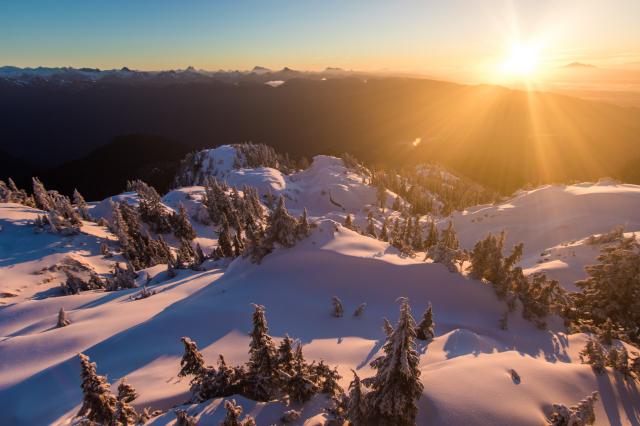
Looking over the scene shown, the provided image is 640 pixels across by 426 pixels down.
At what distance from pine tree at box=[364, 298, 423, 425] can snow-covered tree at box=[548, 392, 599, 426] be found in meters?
5.07

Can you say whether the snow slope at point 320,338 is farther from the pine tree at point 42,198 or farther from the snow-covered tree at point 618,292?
the pine tree at point 42,198

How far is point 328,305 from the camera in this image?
81.1 feet

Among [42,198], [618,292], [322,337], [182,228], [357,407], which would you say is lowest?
[182,228]

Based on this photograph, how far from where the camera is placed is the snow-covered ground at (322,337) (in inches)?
502

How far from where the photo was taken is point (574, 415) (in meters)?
10.4

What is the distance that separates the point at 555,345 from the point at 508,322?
3.25 meters

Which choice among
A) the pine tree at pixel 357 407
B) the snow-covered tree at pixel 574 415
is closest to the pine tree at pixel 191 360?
the pine tree at pixel 357 407

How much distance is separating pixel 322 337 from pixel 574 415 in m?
13.4

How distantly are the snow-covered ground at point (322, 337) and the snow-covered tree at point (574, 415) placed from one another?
1.79 feet

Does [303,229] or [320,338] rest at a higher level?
[303,229]

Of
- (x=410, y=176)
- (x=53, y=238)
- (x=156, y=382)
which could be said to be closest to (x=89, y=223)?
(x=53, y=238)

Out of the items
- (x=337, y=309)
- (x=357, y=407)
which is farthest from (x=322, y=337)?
(x=357, y=407)

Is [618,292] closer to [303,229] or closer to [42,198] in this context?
[303,229]

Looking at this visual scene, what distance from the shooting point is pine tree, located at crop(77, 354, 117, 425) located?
11453 millimetres
